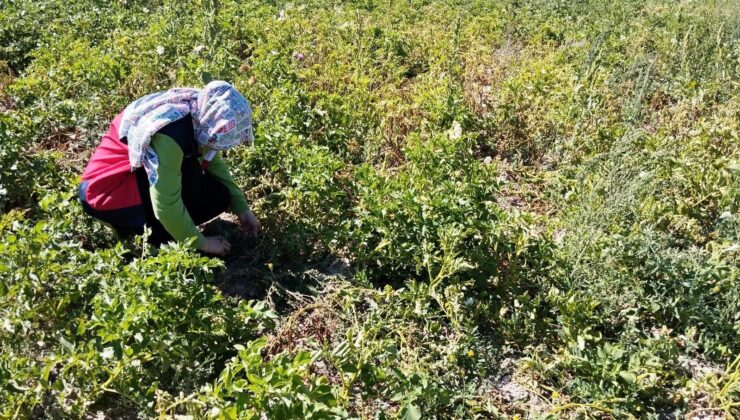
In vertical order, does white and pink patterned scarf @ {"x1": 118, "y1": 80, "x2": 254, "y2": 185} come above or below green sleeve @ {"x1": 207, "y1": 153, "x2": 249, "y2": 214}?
above

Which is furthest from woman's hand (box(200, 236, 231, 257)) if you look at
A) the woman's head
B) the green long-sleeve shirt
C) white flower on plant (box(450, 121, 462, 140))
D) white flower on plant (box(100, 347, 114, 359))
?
white flower on plant (box(450, 121, 462, 140))

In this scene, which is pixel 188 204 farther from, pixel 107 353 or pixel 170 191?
pixel 107 353

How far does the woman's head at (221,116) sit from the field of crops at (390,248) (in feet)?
1.80

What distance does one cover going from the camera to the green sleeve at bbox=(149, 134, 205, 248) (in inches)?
104

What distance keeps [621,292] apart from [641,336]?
25 centimetres

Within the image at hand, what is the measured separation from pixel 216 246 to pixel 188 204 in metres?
0.30

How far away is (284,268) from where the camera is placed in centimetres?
316

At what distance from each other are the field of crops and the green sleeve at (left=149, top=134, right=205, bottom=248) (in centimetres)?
18

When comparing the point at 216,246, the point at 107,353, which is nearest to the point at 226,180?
the point at 216,246

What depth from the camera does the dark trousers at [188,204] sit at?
9.48 ft

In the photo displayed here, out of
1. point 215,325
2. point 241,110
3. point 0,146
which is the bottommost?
point 215,325

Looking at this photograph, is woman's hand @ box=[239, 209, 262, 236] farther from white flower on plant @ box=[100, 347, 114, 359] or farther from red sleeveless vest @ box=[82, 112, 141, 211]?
white flower on plant @ box=[100, 347, 114, 359]

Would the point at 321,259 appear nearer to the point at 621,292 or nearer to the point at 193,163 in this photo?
the point at 193,163

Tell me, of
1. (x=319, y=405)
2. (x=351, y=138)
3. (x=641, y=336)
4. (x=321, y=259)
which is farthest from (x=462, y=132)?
(x=319, y=405)
